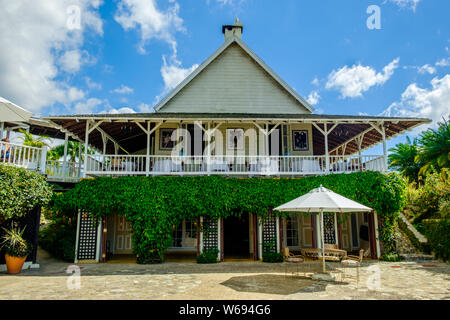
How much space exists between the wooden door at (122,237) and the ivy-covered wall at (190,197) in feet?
11.6

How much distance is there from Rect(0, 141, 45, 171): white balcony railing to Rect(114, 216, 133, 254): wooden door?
5303mm

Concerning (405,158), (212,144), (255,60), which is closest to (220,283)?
(212,144)

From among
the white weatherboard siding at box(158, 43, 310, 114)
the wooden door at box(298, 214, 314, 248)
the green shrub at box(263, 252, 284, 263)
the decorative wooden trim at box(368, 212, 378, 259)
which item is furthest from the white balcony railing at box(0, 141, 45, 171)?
the decorative wooden trim at box(368, 212, 378, 259)

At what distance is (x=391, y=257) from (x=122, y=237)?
1350cm

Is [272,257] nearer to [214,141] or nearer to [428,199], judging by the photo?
[214,141]

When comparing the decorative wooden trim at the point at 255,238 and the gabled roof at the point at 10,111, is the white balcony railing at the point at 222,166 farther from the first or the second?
the gabled roof at the point at 10,111

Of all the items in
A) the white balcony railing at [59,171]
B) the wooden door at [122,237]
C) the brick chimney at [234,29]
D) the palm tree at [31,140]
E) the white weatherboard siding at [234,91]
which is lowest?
the wooden door at [122,237]

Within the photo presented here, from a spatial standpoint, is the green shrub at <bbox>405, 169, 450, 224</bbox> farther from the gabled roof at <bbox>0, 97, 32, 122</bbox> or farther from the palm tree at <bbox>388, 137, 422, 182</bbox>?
the gabled roof at <bbox>0, 97, 32, 122</bbox>

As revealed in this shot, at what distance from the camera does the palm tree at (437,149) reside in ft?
63.1

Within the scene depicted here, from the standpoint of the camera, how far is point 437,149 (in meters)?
20.0

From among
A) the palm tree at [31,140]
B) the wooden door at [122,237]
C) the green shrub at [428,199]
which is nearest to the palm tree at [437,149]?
the green shrub at [428,199]

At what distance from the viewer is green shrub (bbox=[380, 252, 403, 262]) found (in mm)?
12383

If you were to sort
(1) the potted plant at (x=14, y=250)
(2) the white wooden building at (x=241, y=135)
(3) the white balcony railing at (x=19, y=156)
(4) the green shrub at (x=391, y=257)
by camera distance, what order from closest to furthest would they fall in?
(1) the potted plant at (x=14, y=250) → (3) the white balcony railing at (x=19, y=156) → (4) the green shrub at (x=391, y=257) → (2) the white wooden building at (x=241, y=135)
